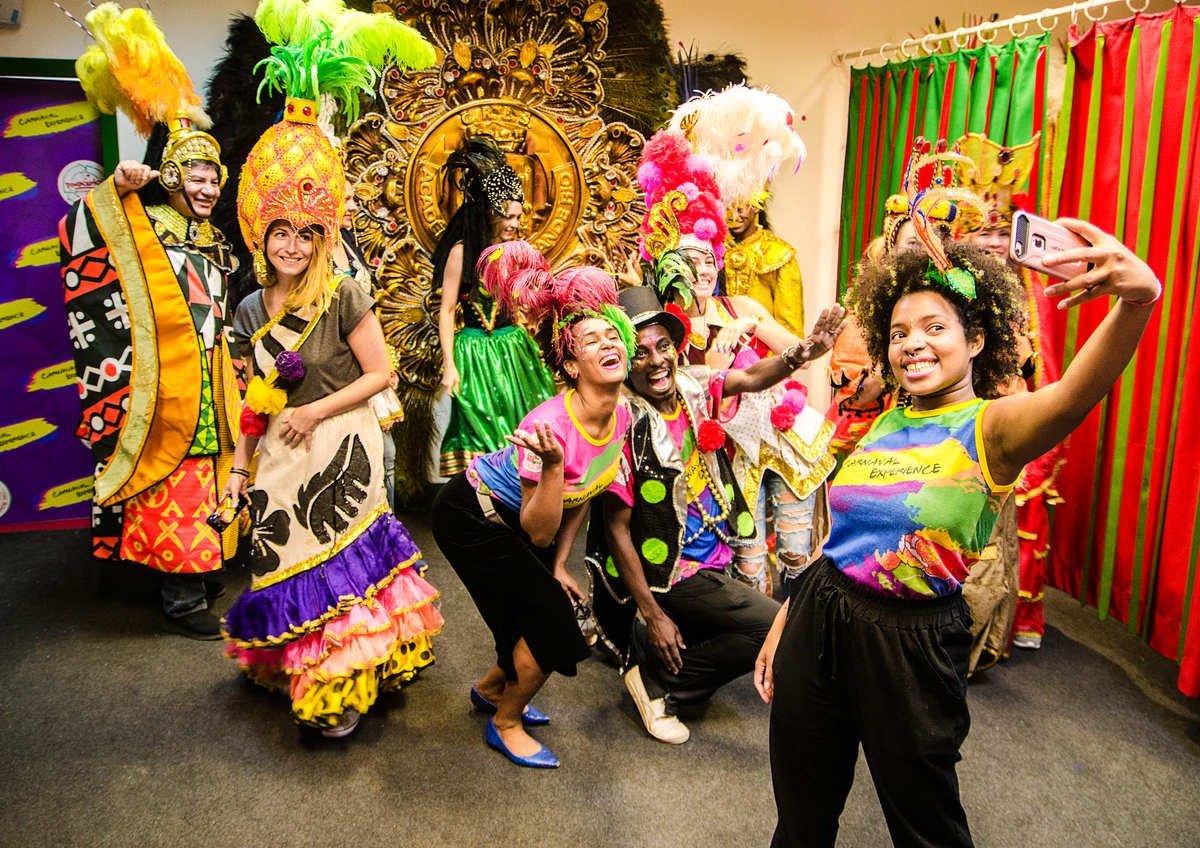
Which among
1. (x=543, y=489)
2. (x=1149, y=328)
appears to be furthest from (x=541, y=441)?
(x=1149, y=328)

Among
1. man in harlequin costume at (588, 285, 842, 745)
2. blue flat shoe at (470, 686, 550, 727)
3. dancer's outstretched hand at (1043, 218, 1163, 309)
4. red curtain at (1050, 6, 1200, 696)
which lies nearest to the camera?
dancer's outstretched hand at (1043, 218, 1163, 309)

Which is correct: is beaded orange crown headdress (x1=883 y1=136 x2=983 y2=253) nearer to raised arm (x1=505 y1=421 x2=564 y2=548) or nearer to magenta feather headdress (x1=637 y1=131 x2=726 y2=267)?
magenta feather headdress (x1=637 y1=131 x2=726 y2=267)

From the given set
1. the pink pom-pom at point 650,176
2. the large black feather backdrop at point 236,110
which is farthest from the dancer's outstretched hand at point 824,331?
the large black feather backdrop at point 236,110

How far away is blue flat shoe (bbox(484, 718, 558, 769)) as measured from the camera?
2404mm

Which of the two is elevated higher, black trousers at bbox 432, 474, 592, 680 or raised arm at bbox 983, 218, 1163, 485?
raised arm at bbox 983, 218, 1163, 485

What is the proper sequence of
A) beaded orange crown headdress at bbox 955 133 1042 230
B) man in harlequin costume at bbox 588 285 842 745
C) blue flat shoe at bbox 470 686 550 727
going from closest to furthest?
man in harlequin costume at bbox 588 285 842 745 → blue flat shoe at bbox 470 686 550 727 → beaded orange crown headdress at bbox 955 133 1042 230

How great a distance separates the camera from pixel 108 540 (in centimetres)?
315

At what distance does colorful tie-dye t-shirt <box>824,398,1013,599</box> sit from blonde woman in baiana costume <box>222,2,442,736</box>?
1477 mm

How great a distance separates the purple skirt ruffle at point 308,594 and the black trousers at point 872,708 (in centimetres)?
132

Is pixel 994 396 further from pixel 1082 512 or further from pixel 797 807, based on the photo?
pixel 1082 512

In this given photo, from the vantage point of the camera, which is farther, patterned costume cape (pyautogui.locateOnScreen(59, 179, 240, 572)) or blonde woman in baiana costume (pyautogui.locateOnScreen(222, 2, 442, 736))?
patterned costume cape (pyautogui.locateOnScreen(59, 179, 240, 572))

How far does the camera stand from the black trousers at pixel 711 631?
2584mm

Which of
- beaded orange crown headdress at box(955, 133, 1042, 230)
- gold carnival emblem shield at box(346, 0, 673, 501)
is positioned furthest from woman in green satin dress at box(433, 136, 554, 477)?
beaded orange crown headdress at box(955, 133, 1042, 230)

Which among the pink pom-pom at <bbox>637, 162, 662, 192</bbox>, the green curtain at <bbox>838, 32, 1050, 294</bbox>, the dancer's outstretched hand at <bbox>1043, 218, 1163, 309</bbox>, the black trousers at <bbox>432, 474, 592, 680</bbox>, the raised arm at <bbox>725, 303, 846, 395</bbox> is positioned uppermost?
the green curtain at <bbox>838, 32, 1050, 294</bbox>
